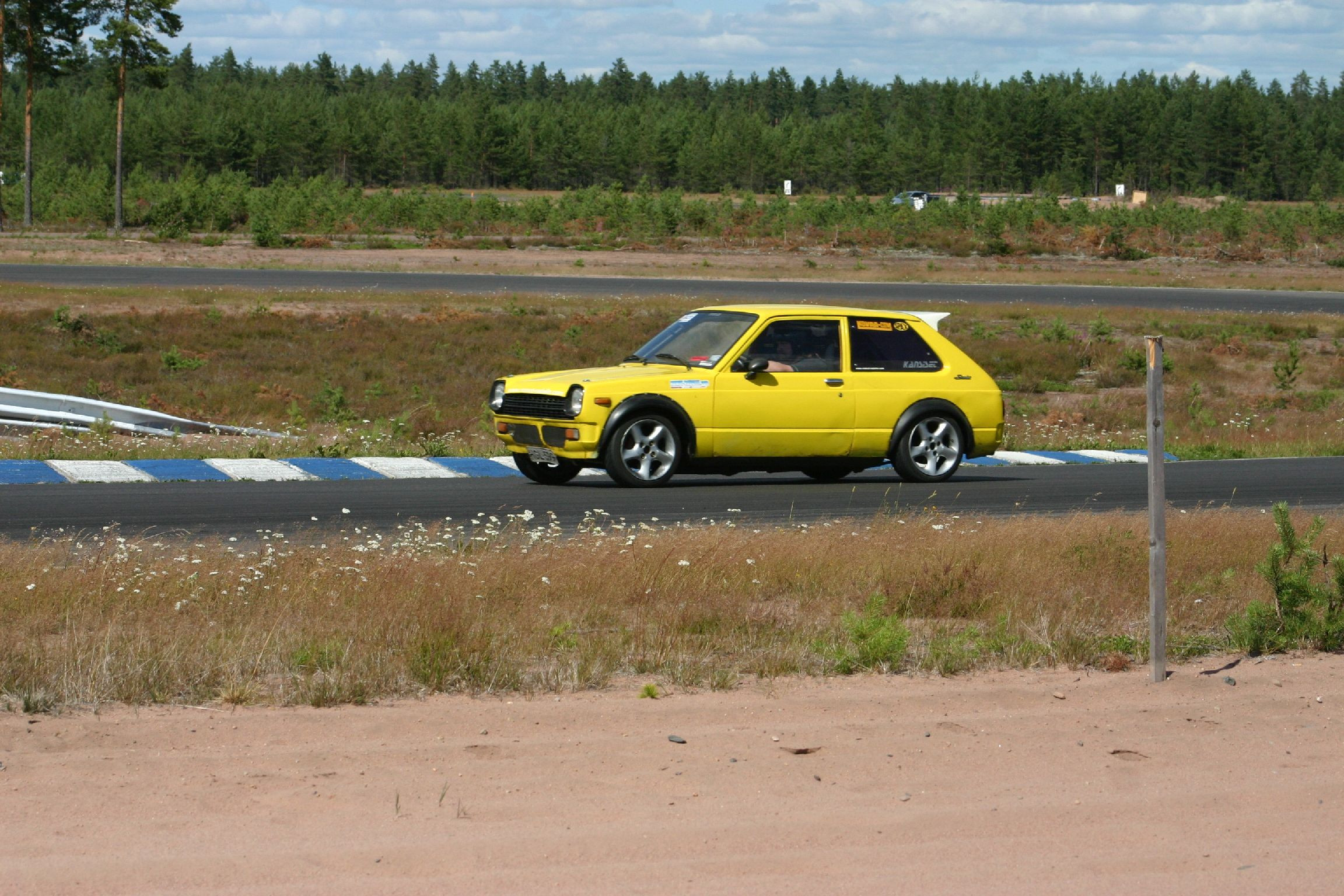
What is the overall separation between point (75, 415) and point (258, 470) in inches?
187

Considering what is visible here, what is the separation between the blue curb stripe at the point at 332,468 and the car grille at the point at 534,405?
1538mm

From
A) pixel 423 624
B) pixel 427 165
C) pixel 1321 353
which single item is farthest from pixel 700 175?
pixel 423 624

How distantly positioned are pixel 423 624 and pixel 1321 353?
31.1 m

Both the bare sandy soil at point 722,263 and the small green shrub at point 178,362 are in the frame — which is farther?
the bare sandy soil at point 722,263

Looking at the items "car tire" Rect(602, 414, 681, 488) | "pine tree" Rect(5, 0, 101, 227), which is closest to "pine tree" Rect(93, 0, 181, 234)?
"pine tree" Rect(5, 0, 101, 227)

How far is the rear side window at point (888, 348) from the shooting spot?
14.1 m

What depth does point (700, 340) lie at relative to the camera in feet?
45.3

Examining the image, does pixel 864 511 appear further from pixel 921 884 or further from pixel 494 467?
pixel 921 884

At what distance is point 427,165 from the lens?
463ft

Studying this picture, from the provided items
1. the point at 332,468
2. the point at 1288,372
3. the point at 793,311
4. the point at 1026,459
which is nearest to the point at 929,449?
the point at 793,311

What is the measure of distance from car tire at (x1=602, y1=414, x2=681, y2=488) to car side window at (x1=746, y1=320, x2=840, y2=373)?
3.62 ft

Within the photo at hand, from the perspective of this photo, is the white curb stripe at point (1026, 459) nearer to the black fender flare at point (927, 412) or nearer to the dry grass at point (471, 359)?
the dry grass at point (471, 359)

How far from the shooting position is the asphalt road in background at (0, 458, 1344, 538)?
1103 centimetres

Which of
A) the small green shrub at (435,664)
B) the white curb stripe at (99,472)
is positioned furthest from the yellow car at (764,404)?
the small green shrub at (435,664)
